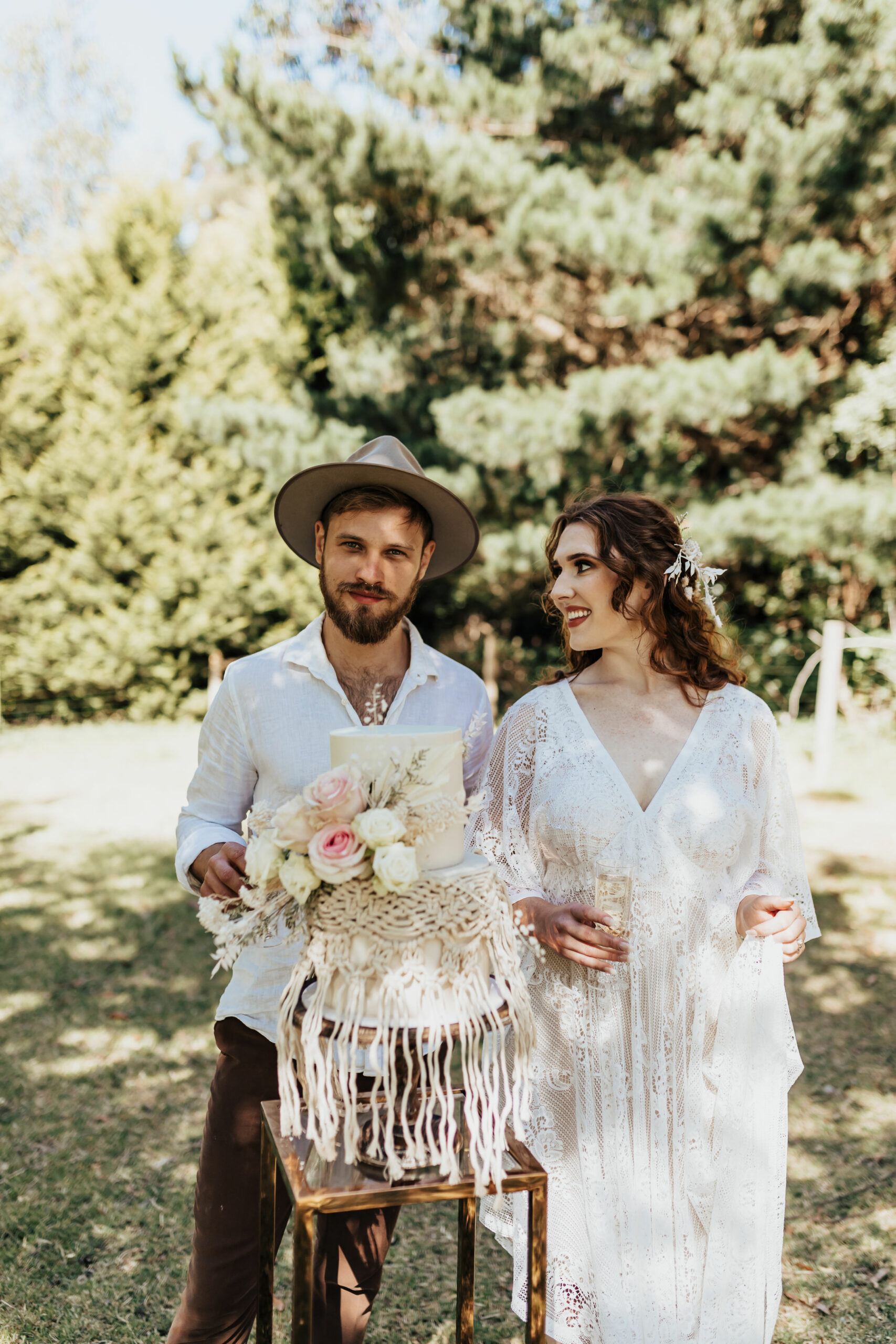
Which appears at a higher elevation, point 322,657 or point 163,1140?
point 322,657

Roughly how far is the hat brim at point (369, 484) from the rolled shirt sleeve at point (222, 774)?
44 centimetres

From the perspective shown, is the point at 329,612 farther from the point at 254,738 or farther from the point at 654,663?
the point at 654,663

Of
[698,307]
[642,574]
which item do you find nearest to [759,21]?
[698,307]

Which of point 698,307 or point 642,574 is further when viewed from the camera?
point 698,307

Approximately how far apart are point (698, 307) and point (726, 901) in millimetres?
8579

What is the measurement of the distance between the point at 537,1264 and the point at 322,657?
4.19 ft

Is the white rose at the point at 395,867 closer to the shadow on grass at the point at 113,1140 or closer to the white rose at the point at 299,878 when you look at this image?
the white rose at the point at 299,878

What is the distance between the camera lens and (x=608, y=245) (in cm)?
792

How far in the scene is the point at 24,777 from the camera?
9227 mm

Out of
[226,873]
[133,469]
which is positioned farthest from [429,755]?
[133,469]

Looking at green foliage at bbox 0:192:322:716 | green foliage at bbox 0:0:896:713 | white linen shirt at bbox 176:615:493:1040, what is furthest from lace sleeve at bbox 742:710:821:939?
green foliage at bbox 0:192:322:716

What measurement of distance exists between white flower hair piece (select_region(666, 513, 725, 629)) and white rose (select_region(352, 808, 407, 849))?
116 centimetres

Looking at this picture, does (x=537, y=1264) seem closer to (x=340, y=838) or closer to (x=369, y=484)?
(x=340, y=838)

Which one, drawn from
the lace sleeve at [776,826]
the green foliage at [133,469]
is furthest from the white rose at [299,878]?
the green foliage at [133,469]
